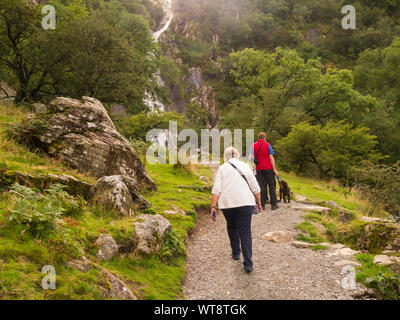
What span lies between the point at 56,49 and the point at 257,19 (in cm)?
7960

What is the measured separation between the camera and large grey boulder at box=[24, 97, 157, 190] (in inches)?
330

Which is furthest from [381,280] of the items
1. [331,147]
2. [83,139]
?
[331,147]

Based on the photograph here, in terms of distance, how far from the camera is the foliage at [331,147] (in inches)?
1017

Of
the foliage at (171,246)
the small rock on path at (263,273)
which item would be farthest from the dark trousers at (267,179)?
the foliage at (171,246)

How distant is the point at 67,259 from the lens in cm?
416

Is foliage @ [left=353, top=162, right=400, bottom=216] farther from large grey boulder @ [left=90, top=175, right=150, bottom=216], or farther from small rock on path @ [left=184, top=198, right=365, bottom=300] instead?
large grey boulder @ [left=90, top=175, right=150, bottom=216]

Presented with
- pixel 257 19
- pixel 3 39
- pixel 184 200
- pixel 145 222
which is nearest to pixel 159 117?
pixel 3 39

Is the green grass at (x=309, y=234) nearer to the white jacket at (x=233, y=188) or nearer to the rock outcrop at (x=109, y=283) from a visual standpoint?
the white jacket at (x=233, y=188)

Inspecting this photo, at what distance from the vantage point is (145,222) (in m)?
6.06

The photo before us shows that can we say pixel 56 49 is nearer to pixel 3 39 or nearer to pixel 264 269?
pixel 3 39

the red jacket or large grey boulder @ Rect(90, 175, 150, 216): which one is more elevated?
the red jacket

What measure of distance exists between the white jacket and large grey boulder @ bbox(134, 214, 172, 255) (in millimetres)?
1402

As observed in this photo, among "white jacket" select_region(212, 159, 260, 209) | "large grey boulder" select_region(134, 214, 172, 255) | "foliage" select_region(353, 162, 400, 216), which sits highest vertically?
"white jacket" select_region(212, 159, 260, 209)

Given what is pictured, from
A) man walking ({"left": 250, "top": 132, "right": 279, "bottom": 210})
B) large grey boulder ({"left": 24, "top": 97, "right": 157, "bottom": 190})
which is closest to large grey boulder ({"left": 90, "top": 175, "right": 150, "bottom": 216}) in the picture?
large grey boulder ({"left": 24, "top": 97, "right": 157, "bottom": 190})
